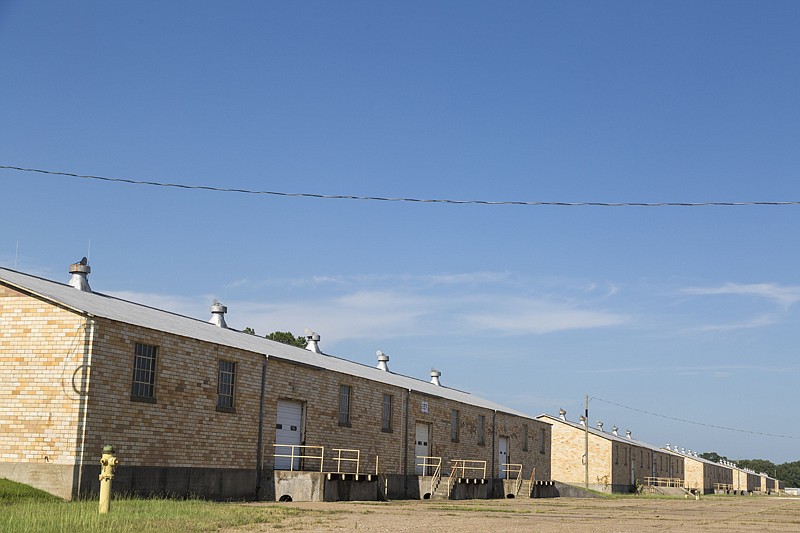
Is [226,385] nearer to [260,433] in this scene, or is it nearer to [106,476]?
[260,433]

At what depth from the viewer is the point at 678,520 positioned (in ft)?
70.1

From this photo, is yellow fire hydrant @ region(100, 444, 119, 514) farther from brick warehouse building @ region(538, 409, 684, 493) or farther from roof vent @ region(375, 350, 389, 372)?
brick warehouse building @ region(538, 409, 684, 493)

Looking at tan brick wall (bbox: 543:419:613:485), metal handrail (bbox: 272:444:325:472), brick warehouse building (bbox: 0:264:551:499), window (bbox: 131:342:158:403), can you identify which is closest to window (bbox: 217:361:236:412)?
brick warehouse building (bbox: 0:264:551:499)

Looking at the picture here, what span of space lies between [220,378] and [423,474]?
16296mm

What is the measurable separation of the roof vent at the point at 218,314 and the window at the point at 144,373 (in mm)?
11523

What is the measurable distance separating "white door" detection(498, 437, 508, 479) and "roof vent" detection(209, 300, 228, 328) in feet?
67.1

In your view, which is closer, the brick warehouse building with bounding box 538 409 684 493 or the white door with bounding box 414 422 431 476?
the white door with bounding box 414 422 431 476

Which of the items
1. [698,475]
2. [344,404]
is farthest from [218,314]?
[698,475]

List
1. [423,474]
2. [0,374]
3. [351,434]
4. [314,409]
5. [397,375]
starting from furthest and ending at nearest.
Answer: [397,375], [423,474], [351,434], [314,409], [0,374]

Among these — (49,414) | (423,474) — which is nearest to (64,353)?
(49,414)

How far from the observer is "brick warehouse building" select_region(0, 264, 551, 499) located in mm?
22344

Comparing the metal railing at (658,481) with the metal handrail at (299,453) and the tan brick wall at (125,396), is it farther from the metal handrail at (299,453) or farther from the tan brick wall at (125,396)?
the tan brick wall at (125,396)

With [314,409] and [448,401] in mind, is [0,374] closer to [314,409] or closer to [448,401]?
[314,409]

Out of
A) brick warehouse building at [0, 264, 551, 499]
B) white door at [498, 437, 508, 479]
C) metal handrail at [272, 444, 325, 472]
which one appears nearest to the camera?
brick warehouse building at [0, 264, 551, 499]
